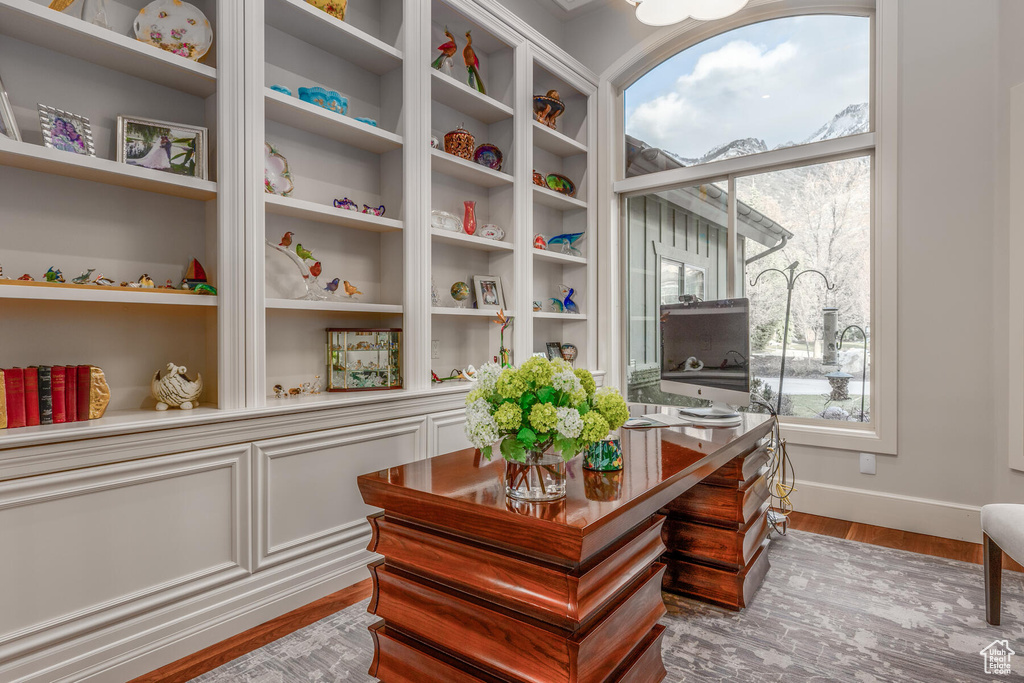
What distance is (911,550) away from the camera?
2.70 meters

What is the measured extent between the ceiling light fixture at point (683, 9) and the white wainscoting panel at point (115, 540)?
2459 millimetres

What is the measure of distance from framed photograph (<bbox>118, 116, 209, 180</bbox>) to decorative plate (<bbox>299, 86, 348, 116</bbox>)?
1.79 feet

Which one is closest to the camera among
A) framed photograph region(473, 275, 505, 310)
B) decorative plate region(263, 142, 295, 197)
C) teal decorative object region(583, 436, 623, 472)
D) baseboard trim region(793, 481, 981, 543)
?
teal decorative object region(583, 436, 623, 472)

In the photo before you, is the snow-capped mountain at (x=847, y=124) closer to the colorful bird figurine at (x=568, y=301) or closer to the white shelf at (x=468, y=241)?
the colorful bird figurine at (x=568, y=301)

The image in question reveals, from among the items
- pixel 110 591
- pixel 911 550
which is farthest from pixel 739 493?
pixel 110 591

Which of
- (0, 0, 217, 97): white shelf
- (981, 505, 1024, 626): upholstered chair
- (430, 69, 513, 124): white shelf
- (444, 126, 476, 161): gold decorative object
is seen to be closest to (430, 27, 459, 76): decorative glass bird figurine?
(430, 69, 513, 124): white shelf

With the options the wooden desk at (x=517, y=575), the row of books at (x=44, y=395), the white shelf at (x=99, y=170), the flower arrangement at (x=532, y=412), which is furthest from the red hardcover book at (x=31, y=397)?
the flower arrangement at (x=532, y=412)

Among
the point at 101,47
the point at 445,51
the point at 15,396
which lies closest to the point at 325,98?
the point at 101,47

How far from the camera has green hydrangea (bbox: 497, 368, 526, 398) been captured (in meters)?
1.28

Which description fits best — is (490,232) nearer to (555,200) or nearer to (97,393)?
(555,200)

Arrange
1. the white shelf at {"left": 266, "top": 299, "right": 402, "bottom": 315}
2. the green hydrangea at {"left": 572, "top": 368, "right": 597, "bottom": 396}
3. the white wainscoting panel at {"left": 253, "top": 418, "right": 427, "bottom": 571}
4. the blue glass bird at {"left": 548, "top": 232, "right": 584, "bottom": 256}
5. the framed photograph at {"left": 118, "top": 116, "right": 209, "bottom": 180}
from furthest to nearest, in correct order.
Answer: the blue glass bird at {"left": 548, "top": 232, "right": 584, "bottom": 256}, the white shelf at {"left": 266, "top": 299, "right": 402, "bottom": 315}, the white wainscoting panel at {"left": 253, "top": 418, "right": 427, "bottom": 571}, the framed photograph at {"left": 118, "top": 116, "right": 209, "bottom": 180}, the green hydrangea at {"left": 572, "top": 368, "right": 597, "bottom": 396}

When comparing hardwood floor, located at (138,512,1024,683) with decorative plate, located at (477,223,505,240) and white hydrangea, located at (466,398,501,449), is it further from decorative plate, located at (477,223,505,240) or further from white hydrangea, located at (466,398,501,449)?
decorative plate, located at (477,223,505,240)

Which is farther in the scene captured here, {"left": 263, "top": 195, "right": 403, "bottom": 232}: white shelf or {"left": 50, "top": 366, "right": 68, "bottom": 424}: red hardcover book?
{"left": 263, "top": 195, "right": 403, "bottom": 232}: white shelf

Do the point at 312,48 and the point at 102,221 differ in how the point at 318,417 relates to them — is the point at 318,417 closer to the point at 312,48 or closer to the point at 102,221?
the point at 102,221
